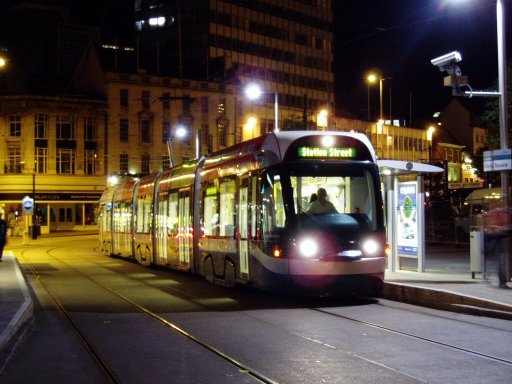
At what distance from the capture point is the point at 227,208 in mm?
16656

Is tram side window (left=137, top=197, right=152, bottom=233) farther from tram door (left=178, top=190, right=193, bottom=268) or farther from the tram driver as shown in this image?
the tram driver

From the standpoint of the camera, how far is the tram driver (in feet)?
44.6

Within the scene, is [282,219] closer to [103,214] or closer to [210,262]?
[210,262]

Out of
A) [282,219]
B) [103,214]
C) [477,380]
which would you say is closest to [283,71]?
[103,214]

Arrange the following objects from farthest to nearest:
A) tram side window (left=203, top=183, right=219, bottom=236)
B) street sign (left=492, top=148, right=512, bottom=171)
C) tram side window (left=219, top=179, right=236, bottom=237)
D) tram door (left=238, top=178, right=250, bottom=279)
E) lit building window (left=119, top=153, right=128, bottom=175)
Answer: lit building window (left=119, top=153, right=128, bottom=175)
tram side window (left=203, top=183, right=219, bottom=236)
tram side window (left=219, top=179, right=236, bottom=237)
street sign (left=492, top=148, right=512, bottom=171)
tram door (left=238, top=178, right=250, bottom=279)

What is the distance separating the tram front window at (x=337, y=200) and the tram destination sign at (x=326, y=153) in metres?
0.40

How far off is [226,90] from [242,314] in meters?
63.9

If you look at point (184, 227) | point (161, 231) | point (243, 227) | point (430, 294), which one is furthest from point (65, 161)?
point (430, 294)

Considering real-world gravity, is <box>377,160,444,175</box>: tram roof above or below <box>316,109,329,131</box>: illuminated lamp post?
below

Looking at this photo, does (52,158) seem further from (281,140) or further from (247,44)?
(281,140)

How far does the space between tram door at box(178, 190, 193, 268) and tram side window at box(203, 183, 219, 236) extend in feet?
4.40

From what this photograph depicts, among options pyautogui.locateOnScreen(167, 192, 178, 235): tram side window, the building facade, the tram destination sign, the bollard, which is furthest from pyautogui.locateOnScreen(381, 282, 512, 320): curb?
the building facade

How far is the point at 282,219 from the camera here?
44.4 feet

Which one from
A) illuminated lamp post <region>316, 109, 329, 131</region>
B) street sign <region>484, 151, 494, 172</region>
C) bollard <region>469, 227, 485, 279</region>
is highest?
illuminated lamp post <region>316, 109, 329, 131</region>
